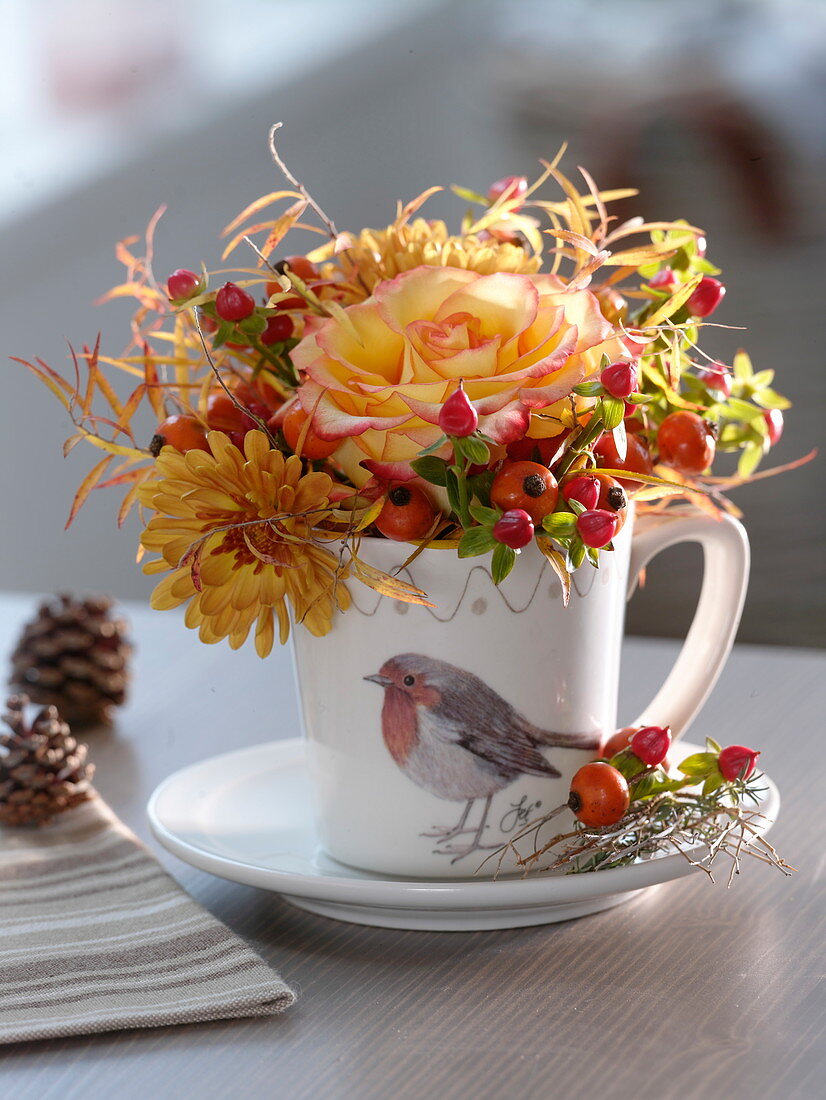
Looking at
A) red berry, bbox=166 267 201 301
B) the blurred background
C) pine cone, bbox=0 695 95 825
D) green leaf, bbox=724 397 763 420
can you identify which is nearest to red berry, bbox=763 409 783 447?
green leaf, bbox=724 397 763 420

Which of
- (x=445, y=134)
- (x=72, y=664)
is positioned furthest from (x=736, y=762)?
(x=445, y=134)

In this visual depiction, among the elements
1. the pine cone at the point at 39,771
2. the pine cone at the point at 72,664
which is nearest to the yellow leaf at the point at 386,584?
the pine cone at the point at 39,771

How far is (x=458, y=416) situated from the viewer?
1.16 ft

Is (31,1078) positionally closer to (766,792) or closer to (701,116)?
(766,792)

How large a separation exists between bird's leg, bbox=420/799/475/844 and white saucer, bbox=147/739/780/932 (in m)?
0.02

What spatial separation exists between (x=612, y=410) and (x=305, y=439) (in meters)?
0.10

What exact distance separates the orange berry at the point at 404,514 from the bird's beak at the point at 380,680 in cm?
5

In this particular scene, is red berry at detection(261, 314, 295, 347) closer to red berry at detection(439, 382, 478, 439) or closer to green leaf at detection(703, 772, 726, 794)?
red berry at detection(439, 382, 478, 439)

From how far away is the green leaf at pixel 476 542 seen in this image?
381 millimetres

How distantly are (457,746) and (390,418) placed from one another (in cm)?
12

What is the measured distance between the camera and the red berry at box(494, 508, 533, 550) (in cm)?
37

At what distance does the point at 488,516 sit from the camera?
380 millimetres

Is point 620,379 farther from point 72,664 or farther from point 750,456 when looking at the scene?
point 72,664

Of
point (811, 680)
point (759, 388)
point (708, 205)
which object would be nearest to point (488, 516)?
point (759, 388)
